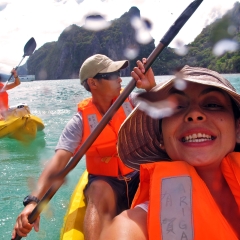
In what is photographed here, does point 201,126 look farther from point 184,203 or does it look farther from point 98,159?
point 98,159

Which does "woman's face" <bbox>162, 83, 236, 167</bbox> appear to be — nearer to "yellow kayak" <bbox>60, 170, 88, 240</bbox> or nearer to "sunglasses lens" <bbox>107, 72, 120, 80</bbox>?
"yellow kayak" <bbox>60, 170, 88, 240</bbox>

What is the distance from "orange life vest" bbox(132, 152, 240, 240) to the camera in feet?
3.47

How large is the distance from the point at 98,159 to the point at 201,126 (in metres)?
1.29

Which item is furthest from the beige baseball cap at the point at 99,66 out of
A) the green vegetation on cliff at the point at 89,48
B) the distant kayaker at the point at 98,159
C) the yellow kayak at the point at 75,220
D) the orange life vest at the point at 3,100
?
the orange life vest at the point at 3,100

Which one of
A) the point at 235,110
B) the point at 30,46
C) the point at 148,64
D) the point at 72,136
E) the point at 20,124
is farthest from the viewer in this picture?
the point at 20,124

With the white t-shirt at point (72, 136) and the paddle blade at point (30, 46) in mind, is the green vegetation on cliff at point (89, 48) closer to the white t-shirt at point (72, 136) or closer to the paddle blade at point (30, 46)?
the paddle blade at point (30, 46)

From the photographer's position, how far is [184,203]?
3.67 ft

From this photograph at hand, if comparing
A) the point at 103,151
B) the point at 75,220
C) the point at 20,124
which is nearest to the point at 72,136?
the point at 103,151

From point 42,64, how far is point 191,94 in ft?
125

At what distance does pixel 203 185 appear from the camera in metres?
1.18

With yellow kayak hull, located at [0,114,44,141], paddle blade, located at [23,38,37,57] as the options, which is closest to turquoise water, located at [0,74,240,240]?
yellow kayak hull, located at [0,114,44,141]

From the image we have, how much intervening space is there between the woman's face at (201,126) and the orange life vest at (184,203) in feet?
0.18

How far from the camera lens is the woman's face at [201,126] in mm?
1170

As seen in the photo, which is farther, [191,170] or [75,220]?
[75,220]
